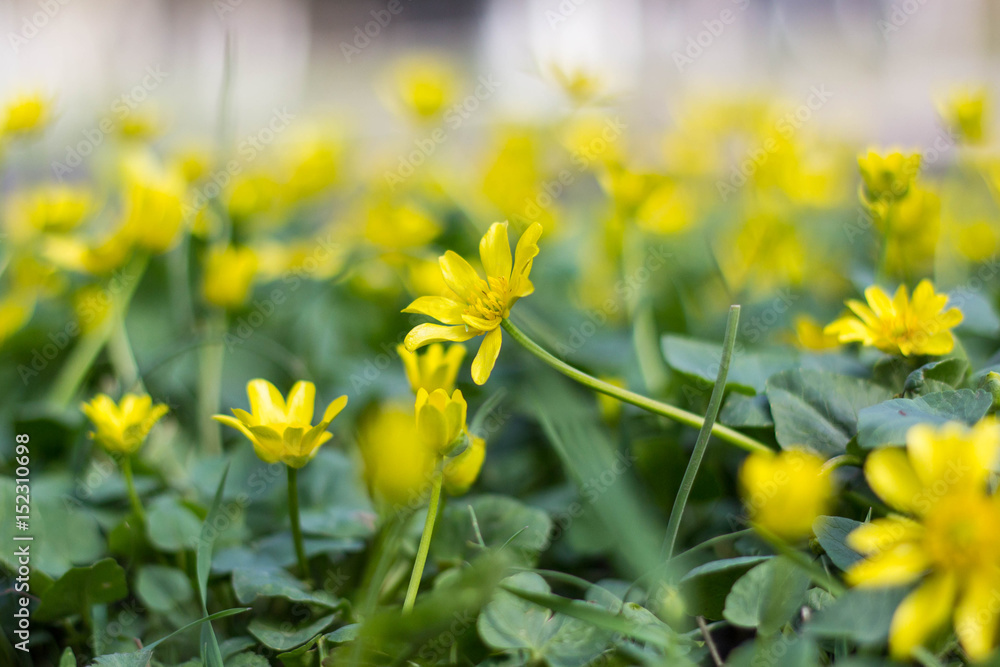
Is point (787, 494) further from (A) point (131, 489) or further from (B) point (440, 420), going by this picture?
(A) point (131, 489)

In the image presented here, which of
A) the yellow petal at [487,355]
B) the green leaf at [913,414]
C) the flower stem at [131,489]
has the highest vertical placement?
the yellow petal at [487,355]

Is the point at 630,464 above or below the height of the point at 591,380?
below

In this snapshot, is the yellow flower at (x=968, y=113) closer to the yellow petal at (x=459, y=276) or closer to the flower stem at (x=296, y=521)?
the yellow petal at (x=459, y=276)

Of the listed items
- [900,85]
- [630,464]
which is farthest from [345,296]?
[900,85]

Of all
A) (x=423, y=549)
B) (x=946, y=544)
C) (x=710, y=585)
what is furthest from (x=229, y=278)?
(x=946, y=544)

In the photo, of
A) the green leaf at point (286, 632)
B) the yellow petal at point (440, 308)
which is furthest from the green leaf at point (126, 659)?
the yellow petal at point (440, 308)

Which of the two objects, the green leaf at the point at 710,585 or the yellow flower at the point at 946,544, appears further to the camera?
the green leaf at the point at 710,585

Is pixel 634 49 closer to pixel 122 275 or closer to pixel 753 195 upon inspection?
pixel 753 195
